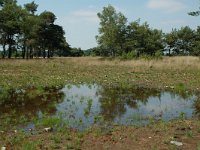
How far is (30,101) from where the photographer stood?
57.5ft

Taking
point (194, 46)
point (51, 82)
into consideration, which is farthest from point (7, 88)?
point (194, 46)

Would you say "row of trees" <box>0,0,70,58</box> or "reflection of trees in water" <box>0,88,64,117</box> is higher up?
"row of trees" <box>0,0,70,58</box>

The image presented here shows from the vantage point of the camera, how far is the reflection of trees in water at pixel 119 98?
1527cm

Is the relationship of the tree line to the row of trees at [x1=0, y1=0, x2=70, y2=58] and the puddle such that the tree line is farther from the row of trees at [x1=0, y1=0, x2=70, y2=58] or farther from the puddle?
the puddle

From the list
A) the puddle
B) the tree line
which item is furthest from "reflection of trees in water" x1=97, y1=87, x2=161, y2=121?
the tree line

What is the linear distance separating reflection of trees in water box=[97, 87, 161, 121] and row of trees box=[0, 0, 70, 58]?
5313 centimetres

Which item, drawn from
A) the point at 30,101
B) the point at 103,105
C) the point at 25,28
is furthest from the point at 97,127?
the point at 25,28

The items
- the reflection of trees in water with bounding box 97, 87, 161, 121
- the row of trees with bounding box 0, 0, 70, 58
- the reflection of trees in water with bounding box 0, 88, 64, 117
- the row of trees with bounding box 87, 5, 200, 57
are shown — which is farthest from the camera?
the row of trees with bounding box 87, 5, 200, 57

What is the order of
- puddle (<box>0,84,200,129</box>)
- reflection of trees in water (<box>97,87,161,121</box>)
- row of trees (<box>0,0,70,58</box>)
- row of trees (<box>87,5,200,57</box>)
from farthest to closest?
row of trees (<box>87,5,200,57</box>), row of trees (<box>0,0,70,58</box>), reflection of trees in water (<box>97,87,161,121</box>), puddle (<box>0,84,200,129</box>)

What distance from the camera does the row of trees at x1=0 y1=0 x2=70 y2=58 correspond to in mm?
74062

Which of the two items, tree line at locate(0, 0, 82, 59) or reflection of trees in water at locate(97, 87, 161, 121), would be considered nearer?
reflection of trees in water at locate(97, 87, 161, 121)

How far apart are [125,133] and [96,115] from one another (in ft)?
10.1

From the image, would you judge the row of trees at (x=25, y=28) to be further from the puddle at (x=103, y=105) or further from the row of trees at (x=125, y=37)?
the puddle at (x=103, y=105)

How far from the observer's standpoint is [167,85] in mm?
25156
